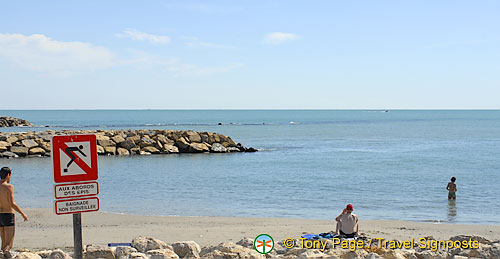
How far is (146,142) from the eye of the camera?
41156mm

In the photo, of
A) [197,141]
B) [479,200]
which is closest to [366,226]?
[479,200]

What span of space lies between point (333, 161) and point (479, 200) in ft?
54.2

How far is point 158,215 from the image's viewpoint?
Result: 1612 cm

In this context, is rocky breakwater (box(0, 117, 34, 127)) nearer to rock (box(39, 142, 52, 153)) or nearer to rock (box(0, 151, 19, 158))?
rock (box(39, 142, 52, 153))

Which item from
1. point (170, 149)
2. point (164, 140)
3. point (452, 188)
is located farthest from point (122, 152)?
point (452, 188)

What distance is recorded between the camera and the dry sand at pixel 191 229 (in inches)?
464

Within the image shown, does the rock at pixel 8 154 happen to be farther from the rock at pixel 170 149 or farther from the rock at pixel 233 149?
the rock at pixel 233 149

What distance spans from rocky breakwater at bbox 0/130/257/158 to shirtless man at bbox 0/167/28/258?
3020cm

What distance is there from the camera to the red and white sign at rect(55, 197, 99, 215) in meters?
5.12

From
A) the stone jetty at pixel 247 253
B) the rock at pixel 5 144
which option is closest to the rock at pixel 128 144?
the rock at pixel 5 144

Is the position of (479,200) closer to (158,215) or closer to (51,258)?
(158,215)

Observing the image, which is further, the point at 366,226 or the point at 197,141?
the point at 197,141

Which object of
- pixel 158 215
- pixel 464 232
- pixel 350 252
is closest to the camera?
pixel 350 252

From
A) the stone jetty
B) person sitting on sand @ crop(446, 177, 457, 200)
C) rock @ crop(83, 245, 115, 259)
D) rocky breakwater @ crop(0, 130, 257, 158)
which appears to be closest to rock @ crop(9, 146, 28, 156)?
rocky breakwater @ crop(0, 130, 257, 158)
